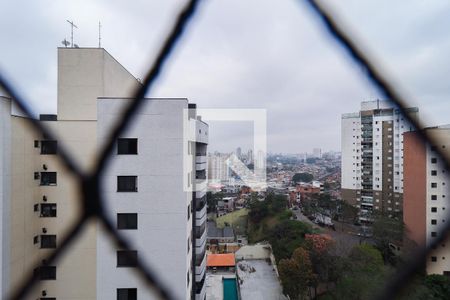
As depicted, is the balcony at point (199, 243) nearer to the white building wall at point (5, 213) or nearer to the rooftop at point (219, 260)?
the rooftop at point (219, 260)

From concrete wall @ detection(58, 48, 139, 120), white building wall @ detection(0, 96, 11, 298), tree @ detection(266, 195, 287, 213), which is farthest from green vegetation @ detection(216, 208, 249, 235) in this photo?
concrete wall @ detection(58, 48, 139, 120)

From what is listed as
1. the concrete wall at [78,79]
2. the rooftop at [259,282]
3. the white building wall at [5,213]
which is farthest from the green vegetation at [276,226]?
the concrete wall at [78,79]

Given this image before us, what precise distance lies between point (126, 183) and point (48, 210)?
11.1 ft

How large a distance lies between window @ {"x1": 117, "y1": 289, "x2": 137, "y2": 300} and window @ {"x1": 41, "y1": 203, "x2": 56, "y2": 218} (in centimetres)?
325

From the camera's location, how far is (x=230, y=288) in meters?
11.1

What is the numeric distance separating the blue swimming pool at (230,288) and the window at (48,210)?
20.3ft

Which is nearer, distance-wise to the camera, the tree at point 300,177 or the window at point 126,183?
the window at point 126,183

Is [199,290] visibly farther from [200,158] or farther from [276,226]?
[276,226]

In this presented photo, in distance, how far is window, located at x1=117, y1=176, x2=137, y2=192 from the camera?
214 inches

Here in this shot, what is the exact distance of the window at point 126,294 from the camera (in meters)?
5.49

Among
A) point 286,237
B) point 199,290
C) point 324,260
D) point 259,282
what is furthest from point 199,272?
point 286,237

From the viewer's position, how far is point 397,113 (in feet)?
1.65

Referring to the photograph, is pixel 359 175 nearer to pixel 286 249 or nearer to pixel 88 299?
pixel 286 249

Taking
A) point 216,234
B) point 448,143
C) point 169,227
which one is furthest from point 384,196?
point 448,143
